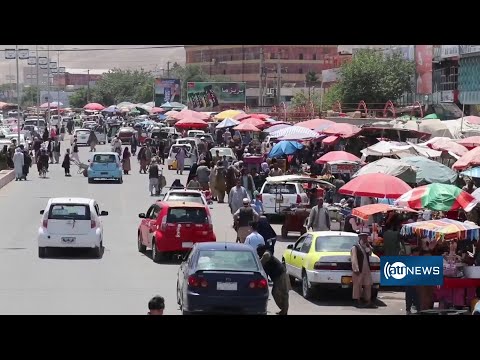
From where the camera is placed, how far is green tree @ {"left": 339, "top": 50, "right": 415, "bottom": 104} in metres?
76.4

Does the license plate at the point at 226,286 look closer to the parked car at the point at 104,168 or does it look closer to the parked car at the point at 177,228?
the parked car at the point at 177,228

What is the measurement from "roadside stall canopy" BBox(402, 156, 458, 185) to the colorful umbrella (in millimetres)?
4944

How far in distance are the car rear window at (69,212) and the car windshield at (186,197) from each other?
3.34 meters

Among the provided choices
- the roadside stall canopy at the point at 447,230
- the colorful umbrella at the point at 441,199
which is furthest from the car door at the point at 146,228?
the roadside stall canopy at the point at 447,230

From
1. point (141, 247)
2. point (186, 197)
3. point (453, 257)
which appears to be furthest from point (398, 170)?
point (453, 257)

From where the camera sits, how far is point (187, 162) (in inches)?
Answer: 2114

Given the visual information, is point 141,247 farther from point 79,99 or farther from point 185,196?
point 79,99

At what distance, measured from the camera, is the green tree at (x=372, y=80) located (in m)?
76.4

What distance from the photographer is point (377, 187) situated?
24.3 metres

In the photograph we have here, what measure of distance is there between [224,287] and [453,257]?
4304 mm

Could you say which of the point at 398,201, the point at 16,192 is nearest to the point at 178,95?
the point at 16,192

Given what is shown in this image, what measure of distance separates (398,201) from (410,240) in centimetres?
115

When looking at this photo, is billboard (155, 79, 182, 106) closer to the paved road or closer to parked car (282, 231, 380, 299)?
the paved road

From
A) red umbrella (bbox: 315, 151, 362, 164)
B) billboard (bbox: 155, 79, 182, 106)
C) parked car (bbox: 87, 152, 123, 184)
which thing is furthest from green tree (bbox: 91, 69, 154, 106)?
red umbrella (bbox: 315, 151, 362, 164)
